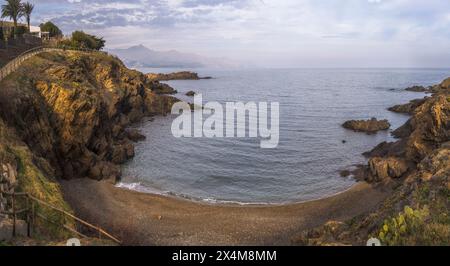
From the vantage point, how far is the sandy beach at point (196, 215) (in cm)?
2753

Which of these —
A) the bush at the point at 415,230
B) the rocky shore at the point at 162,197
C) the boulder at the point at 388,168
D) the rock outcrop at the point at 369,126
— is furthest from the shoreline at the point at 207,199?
the rock outcrop at the point at 369,126

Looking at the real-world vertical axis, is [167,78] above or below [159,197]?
above

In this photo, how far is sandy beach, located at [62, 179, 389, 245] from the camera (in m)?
27.5

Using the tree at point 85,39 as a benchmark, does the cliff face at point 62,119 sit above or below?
below

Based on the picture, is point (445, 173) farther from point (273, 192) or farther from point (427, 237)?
point (273, 192)

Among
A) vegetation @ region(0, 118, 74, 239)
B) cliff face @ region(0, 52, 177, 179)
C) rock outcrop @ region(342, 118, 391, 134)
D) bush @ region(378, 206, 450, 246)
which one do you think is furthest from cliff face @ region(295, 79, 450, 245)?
rock outcrop @ region(342, 118, 391, 134)

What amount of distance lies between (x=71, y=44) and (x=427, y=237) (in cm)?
7543

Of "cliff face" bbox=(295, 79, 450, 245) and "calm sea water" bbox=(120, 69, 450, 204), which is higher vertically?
"cliff face" bbox=(295, 79, 450, 245)

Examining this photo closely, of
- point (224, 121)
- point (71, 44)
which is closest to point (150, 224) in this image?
point (224, 121)

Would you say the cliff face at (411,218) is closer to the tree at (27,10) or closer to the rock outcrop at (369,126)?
the rock outcrop at (369,126)

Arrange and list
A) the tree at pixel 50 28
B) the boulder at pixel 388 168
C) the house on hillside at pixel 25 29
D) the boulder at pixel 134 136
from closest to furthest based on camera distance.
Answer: the boulder at pixel 388 168, the boulder at pixel 134 136, the house on hillside at pixel 25 29, the tree at pixel 50 28

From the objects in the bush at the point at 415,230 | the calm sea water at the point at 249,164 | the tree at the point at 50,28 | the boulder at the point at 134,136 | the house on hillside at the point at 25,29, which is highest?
the tree at the point at 50,28

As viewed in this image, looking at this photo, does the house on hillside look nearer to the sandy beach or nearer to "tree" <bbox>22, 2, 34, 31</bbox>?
"tree" <bbox>22, 2, 34, 31</bbox>

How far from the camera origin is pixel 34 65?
44.6m
